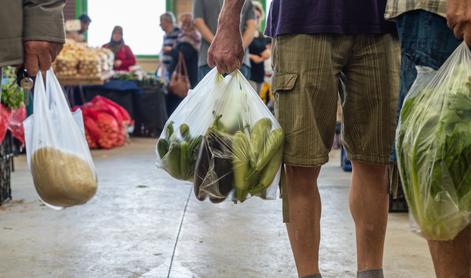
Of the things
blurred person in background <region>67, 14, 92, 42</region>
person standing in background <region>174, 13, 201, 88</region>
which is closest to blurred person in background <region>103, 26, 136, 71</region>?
blurred person in background <region>67, 14, 92, 42</region>

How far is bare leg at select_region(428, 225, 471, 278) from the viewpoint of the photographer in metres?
2.06

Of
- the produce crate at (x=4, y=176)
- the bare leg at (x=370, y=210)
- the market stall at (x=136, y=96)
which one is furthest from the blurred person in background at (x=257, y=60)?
the bare leg at (x=370, y=210)

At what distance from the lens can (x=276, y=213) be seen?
454cm

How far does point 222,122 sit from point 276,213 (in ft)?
7.17

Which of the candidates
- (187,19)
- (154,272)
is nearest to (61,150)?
(154,272)

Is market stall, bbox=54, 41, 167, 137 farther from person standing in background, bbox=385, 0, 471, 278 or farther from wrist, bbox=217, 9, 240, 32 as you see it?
person standing in background, bbox=385, 0, 471, 278

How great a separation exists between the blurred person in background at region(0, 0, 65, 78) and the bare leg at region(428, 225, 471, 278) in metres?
1.23

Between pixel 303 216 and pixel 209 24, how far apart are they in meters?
3.49

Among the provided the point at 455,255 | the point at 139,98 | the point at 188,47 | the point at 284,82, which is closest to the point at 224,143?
the point at 284,82

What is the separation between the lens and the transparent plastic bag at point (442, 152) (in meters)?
1.81

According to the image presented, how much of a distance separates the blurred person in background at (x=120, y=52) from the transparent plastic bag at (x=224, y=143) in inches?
359

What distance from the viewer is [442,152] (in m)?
1.82

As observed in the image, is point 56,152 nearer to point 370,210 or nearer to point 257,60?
point 370,210

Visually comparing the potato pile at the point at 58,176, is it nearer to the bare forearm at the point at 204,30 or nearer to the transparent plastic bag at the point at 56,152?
the transparent plastic bag at the point at 56,152
